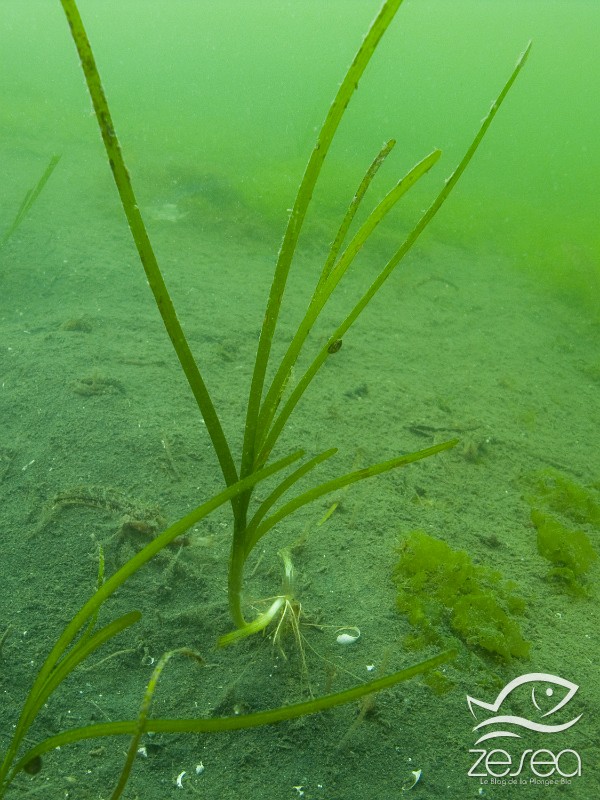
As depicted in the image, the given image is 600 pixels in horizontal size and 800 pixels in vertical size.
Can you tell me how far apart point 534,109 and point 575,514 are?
36.6m

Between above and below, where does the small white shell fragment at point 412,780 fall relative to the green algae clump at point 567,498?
above

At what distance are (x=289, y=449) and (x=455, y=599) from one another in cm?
115

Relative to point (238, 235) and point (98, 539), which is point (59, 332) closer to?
point (98, 539)

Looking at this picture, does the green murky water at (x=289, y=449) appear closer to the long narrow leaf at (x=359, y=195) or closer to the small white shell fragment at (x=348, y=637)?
the small white shell fragment at (x=348, y=637)

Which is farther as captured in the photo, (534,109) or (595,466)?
(534,109)

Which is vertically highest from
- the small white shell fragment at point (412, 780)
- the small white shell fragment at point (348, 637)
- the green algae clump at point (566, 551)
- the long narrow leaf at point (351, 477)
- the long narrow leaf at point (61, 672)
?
the long narrow leaf at point (351, 477)

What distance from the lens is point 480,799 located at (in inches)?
53.7

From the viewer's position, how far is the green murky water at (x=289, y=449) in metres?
1.49

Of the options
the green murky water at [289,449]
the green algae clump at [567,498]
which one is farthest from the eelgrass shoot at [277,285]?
the green algae clump at [567,498]

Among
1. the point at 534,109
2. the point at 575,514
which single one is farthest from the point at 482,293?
the point at 534,109

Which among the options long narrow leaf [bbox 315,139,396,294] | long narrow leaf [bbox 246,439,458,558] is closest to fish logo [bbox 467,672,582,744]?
long narrow leaf [bbox 246,439,458,558]

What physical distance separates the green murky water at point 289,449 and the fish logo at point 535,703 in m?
0.02

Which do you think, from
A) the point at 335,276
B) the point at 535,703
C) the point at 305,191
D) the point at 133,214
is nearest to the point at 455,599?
the point at 535,703
